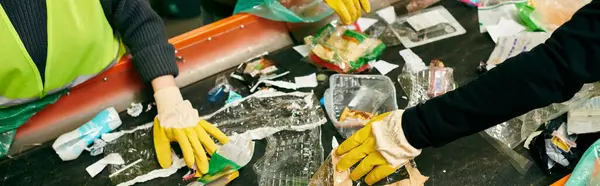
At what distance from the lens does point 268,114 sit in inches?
42.3

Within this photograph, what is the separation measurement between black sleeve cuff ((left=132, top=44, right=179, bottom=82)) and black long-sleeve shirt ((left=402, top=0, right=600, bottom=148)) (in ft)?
1.61

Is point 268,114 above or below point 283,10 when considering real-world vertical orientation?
below

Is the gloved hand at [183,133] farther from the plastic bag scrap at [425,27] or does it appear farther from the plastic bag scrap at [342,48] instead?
the plastic bag scrap at [425,27]

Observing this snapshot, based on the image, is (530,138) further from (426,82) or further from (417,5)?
(417,5)

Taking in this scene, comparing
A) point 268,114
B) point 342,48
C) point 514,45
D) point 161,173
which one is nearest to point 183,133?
point 161,173

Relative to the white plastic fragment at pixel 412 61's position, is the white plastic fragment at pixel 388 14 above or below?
above

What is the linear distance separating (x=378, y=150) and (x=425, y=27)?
0.53 metres

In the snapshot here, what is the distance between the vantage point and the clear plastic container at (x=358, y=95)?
3.49ft

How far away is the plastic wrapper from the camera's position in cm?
122

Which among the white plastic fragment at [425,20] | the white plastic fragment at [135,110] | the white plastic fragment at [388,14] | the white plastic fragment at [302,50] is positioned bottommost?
the white plastic fragment at [135,110]

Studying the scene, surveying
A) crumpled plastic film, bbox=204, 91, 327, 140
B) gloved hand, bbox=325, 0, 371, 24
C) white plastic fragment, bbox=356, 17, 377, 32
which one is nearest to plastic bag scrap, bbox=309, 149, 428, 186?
crumpled plastic film, bbox=204, 91, 327, 140

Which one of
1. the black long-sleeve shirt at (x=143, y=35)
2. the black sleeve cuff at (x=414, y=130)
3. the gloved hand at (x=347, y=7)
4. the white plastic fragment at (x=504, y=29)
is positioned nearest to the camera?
the black sleeve cuff at (x=414, y=130)

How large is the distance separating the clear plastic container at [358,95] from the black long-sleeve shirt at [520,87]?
234mm

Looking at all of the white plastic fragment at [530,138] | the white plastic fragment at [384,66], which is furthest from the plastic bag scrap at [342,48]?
the white plastic fragment at [530,138]
